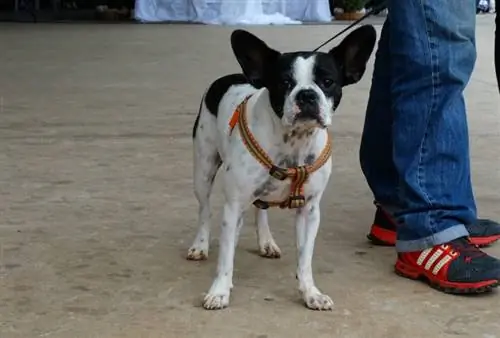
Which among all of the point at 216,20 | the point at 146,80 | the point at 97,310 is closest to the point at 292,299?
the point at 97,310

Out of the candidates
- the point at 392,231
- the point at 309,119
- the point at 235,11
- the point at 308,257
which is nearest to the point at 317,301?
the point at 308,257

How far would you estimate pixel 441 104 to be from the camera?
295cm

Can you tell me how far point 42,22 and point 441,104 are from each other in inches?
552

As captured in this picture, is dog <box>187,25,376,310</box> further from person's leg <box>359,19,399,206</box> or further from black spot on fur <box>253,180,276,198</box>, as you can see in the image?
person's leg <box>359,19,399,206</box>

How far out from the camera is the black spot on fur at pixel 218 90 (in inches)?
123

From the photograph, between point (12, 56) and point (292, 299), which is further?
point (12, 56)

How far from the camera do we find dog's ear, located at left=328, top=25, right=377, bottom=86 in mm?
2736

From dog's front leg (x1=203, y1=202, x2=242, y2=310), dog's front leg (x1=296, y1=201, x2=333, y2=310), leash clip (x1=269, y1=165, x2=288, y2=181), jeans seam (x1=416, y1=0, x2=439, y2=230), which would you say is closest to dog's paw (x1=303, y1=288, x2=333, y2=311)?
dog's front leg (x1=296, y1=201, x2=333, y2=310)

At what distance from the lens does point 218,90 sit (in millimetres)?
3148

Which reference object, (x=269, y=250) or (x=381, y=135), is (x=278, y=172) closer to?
(x=269, y=250)

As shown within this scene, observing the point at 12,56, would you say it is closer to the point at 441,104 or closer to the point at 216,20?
the point at 216,20

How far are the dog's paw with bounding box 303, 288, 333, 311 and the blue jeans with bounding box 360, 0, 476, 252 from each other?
1.42 ft

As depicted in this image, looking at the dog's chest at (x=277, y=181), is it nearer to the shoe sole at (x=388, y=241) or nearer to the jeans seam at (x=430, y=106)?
the jeans seam at (x=430, y=106)

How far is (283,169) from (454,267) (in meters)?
0.62
